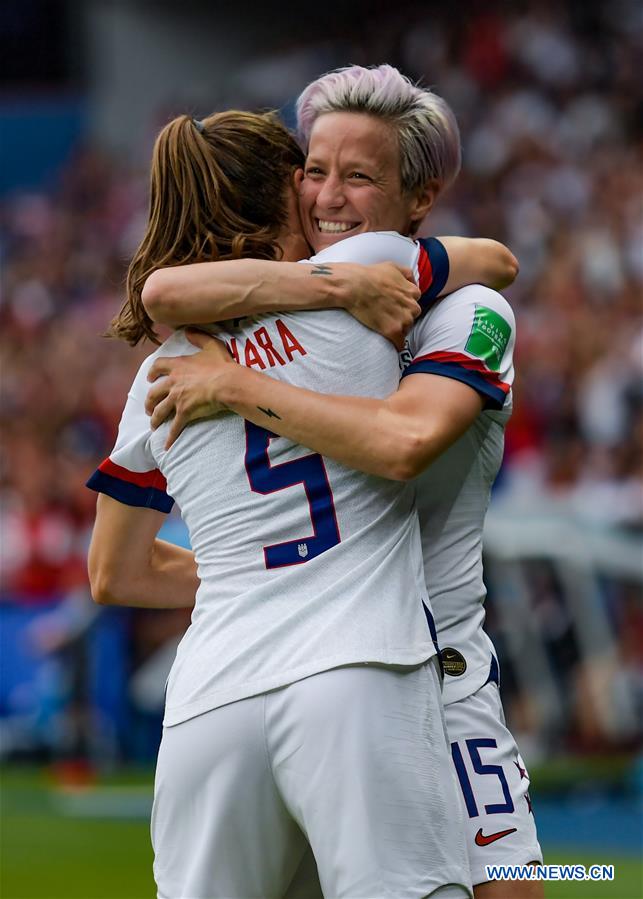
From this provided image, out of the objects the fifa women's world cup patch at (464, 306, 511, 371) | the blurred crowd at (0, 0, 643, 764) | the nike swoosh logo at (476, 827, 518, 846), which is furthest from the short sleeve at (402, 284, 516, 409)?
the blurred crowd at (0, 0, 643, 764)

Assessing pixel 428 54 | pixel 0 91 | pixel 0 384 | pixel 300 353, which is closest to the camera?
pixel 300 353

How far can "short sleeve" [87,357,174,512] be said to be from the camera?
2.96m

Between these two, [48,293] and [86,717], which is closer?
[86,717]

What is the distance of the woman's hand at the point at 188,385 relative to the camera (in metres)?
2.72

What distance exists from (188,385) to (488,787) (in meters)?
0.97

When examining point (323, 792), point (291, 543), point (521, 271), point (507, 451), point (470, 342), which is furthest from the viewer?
point (521, 271)

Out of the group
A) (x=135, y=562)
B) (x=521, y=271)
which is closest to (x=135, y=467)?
(x=135, y=562)

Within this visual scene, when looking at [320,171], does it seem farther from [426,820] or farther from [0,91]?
[0,91]

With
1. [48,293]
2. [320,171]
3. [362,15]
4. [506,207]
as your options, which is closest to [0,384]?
[48,293]

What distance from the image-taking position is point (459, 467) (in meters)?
3.00

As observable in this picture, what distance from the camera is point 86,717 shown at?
34.4 feet

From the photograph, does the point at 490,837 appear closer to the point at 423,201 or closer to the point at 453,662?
the point at 453,662

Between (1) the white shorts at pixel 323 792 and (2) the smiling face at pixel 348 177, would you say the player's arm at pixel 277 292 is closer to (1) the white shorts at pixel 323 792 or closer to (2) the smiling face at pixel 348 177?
(2) the smiling face at pixel 348 177

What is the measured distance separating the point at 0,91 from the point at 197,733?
20435mm
